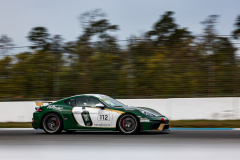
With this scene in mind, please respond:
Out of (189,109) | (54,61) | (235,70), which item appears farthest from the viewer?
(54,61)

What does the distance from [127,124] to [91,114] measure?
107 centimetres

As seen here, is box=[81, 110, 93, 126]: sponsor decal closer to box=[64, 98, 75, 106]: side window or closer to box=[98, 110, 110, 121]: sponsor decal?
box=[98, 110, 110, 121]: sponsor decal

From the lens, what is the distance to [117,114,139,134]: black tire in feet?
28.2

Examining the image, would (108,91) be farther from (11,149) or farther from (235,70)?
(11,149)

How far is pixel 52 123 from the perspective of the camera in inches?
367

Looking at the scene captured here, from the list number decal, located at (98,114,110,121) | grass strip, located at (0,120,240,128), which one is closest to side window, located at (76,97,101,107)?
number decal, located at (98,114,110,121)

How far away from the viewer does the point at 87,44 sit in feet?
50.1

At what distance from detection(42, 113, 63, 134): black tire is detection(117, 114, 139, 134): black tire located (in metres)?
1.81

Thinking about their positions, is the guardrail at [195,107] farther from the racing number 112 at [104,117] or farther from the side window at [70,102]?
the racing number 112 at [104,117]

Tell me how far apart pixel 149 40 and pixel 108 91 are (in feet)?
10.1

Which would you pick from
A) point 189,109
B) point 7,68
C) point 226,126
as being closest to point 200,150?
point 226,126

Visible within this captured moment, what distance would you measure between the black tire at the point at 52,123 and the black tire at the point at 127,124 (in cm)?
181

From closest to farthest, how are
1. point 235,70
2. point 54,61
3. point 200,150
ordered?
point 200,150, point 235,70, point 54,61

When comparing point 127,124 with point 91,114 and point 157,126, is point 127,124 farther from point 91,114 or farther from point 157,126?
point 91,114
